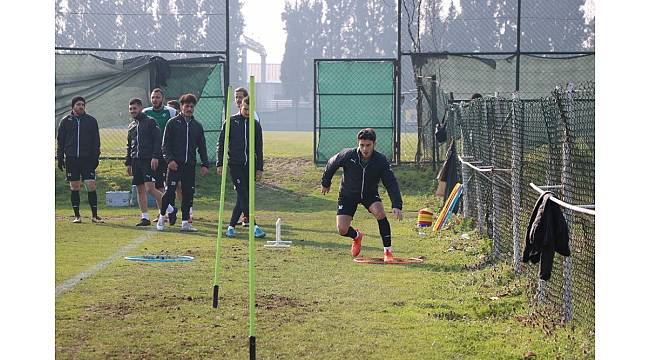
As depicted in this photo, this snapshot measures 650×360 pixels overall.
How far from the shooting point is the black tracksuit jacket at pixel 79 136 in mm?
17484

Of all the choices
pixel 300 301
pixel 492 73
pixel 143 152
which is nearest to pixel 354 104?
pixel 492 73

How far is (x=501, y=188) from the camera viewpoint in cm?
1380

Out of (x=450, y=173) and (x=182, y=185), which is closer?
(x=182, y=185)

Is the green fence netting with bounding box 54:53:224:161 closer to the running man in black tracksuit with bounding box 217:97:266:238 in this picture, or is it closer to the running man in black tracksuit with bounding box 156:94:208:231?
the running man in black tracksuit with bounding box 156:94:208:231

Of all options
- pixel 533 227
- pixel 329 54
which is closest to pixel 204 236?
pixel 533 227

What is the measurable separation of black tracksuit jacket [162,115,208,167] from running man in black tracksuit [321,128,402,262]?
3.76 metres

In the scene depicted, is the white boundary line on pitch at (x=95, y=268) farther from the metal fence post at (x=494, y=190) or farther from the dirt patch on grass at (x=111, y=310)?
the metal fence post at (x=494, y=190)

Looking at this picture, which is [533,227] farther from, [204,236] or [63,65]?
[63,65]

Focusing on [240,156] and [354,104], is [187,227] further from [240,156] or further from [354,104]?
A: [354,104]

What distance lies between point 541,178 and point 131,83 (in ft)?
39.8

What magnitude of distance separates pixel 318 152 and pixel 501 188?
11640 mm

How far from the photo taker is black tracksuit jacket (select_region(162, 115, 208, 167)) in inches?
656

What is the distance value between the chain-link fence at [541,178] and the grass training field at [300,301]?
0.31 metres

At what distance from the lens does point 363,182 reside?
44.4 ft
